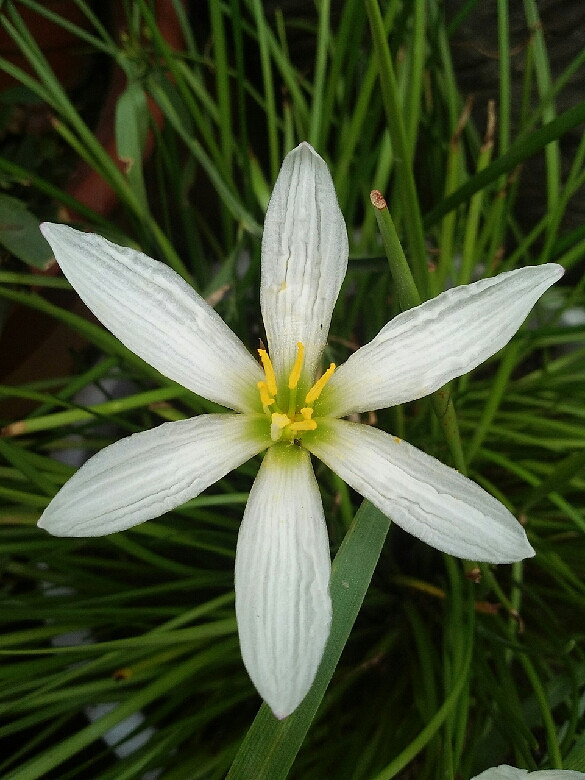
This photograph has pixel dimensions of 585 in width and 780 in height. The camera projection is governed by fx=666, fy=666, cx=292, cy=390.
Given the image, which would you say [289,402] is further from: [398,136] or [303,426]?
[398,136]

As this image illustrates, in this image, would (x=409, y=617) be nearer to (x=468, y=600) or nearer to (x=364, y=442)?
(x=468, y=600)

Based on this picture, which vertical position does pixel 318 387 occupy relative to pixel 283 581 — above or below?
above

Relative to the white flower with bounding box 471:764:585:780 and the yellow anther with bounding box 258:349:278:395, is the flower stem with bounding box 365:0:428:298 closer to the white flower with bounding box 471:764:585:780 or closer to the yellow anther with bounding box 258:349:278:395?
the yellow anther with bounding box 258:349:278:395

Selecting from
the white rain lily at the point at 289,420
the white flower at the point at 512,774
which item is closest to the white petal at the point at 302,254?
the white rain lily at the point at 289,420

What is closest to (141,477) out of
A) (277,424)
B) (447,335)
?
(277,424)

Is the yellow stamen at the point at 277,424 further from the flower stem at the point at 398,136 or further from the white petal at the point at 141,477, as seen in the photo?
the flower stem at the point at 398,136

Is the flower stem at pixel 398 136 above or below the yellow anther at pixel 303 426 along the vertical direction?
above
